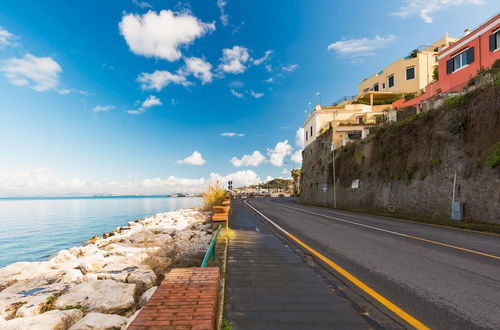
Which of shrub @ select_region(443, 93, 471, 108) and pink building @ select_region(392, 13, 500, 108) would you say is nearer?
shrub @ select_region(443, 93, 471, 108)

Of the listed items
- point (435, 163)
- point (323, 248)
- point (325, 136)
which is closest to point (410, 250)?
point (323, 248)

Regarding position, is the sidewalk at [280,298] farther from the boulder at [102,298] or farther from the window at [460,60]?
the window at [460,60]

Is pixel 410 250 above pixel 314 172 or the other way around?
the other way around

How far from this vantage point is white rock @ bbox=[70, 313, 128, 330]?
3.73 metres

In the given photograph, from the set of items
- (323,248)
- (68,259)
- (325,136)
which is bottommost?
(68,259)

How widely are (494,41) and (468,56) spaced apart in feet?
7.42

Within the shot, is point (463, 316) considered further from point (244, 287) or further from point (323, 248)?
point (323, 248)

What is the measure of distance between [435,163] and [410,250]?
1335 cm

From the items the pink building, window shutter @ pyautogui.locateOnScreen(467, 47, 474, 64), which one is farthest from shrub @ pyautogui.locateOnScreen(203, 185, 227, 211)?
window shutter @ pyautogui.locateOnScreen(467, 47, 474, 64)

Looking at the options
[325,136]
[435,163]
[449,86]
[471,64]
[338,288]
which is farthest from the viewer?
[325,136]

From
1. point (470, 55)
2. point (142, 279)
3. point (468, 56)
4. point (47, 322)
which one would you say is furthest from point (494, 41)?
point (47, 322)

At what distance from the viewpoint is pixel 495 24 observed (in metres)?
20.9

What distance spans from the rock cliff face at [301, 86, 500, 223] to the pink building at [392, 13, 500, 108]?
19.9 ft

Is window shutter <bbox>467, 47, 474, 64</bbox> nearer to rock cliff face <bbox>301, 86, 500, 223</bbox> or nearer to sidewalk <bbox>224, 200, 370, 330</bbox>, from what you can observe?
rock cliff face <bbox>301, 86, 500, 223</bbox>
